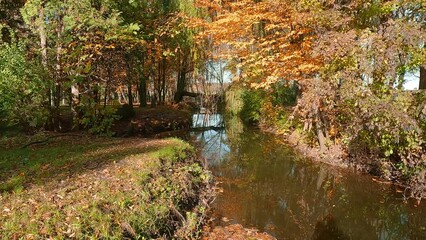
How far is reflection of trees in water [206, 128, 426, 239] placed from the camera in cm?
691

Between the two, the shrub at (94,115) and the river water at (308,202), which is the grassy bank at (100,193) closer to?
the river water at (308,202)

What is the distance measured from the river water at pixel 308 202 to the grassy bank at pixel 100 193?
1.11 m

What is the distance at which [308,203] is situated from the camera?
8.21m

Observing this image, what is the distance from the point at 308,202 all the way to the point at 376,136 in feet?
9.91

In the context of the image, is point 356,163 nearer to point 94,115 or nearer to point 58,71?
point 94,115

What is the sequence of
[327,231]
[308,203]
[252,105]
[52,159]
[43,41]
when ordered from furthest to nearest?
1. [252,105]
2. [43,41]
3. [308,203]
4. [52,159]
5. [327,231]

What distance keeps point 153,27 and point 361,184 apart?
10.6 meters

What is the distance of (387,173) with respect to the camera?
30.9 ft

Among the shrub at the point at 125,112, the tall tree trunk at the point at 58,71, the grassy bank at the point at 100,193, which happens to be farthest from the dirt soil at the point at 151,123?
the grassy bank at the point at 100,193

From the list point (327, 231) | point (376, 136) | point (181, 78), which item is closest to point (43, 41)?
point (327, 231)

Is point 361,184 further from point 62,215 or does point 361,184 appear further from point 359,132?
point 62,215

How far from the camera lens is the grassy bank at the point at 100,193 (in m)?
4.65

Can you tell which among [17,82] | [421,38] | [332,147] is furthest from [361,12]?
[17,82]

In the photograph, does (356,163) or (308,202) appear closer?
(308,202)
